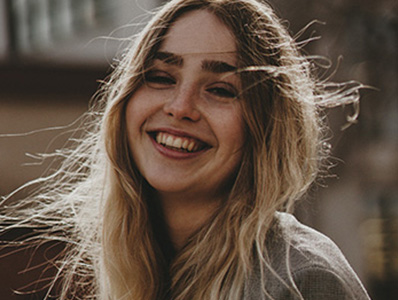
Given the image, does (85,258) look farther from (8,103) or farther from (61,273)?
(8,103)

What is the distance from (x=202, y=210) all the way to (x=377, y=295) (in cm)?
671

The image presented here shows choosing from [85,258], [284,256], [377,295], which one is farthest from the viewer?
[377,295]

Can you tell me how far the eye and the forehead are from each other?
108 millimetres

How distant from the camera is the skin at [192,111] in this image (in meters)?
2.30

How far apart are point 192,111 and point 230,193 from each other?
30 centimetres

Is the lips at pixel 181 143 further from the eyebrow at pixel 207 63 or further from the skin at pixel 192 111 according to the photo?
the eyebrow at pixel 207 63

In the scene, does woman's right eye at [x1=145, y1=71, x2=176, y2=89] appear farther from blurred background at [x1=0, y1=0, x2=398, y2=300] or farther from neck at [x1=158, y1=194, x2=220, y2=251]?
blurred background at [x1=0, y1=0, x2=398, y2=300]

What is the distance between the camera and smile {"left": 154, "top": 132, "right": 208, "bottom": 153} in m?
2.33

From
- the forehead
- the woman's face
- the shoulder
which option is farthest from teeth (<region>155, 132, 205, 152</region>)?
the shoulder

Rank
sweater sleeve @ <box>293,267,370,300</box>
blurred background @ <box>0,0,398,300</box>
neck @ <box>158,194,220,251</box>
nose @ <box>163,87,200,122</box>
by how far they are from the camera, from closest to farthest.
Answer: sweater sleeve @ <box>293,267,370,300</box>, nose @ <box>163,87,200,122</box>, neck @ <box>158,194,220,251</box>, blurred background @ <box>0,0,398,300</box>

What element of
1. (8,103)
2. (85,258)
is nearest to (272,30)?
(85,258)

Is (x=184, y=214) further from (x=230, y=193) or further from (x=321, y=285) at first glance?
(x=321, y=285)

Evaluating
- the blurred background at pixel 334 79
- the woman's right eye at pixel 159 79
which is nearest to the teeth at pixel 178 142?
the woman's right eye at pixel 159 79

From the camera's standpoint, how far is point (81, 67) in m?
6.88
